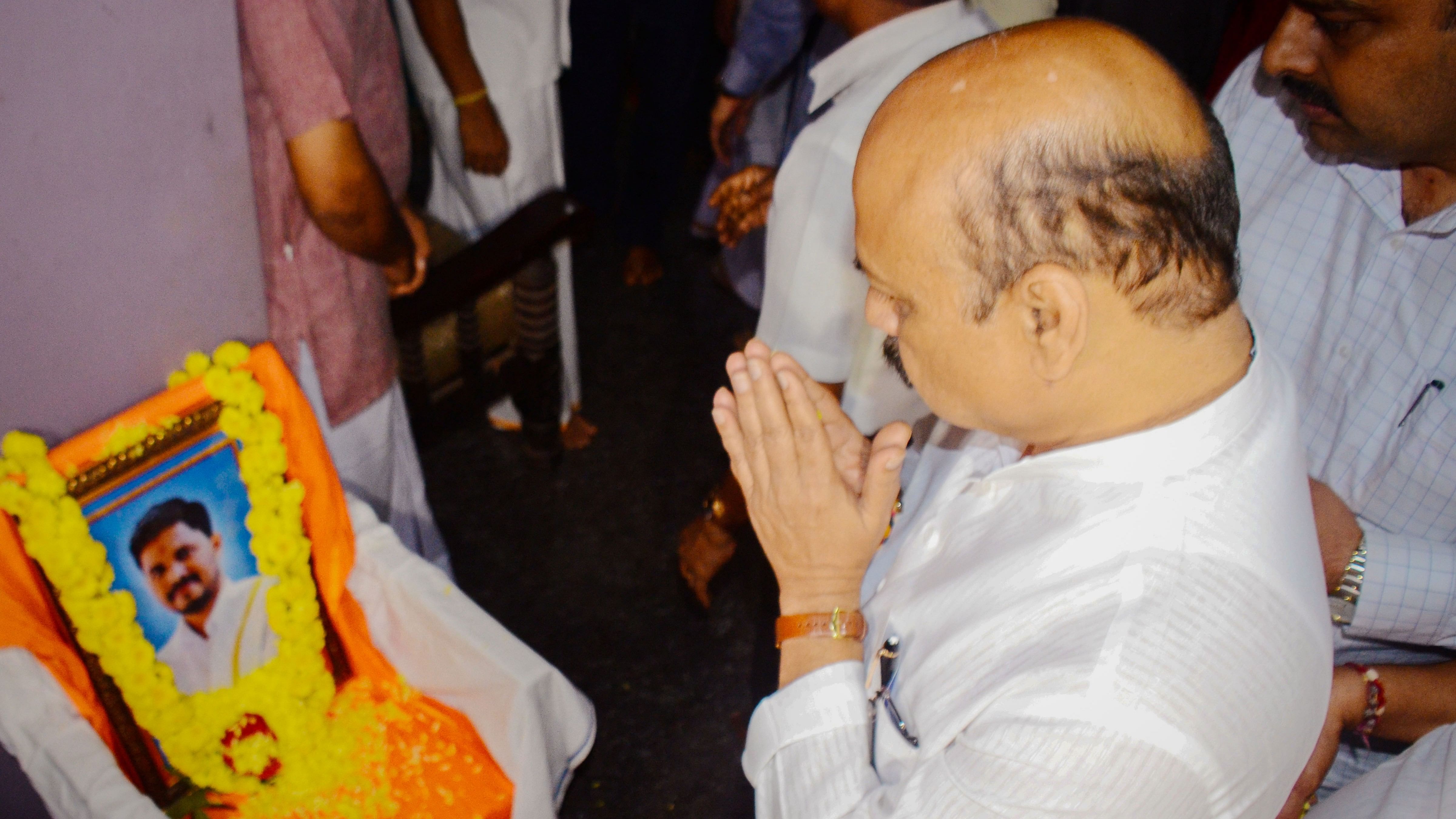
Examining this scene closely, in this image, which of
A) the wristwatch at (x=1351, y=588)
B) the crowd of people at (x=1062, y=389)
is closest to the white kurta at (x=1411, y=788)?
the crowd of people at (x=1062, y=389)

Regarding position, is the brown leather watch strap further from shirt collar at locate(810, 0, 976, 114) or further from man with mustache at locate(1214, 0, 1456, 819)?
shirt collar at locate(810, 0, 976, 114)

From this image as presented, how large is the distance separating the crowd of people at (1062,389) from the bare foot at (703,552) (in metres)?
0.01

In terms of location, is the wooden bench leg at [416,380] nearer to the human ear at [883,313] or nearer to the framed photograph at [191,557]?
the framed photograph at [191,557]

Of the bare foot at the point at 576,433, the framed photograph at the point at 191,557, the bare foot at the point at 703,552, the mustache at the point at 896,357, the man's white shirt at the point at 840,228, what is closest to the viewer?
the mustache at the point at 896,357

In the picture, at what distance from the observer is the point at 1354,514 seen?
135 cm

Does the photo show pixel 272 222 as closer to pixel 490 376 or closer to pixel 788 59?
pixel 490 376

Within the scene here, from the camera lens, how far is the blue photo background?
48.7 inches

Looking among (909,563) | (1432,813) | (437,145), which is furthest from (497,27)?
(1432,813)

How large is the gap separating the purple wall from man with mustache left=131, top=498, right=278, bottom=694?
17 cm

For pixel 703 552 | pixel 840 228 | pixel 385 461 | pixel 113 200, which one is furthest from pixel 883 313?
pixel 385 461

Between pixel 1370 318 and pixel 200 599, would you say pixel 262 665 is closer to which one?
pixel 200 599

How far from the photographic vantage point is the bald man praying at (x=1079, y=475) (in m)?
0.73

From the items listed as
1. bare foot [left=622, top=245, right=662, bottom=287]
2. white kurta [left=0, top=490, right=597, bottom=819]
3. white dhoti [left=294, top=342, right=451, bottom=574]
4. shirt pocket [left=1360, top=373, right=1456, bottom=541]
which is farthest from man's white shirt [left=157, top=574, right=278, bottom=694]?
bare foot [left=622, top=245, right=662, bottom=287]

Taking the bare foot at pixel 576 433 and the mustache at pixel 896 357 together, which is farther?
the bare foot at pixel 576 433
